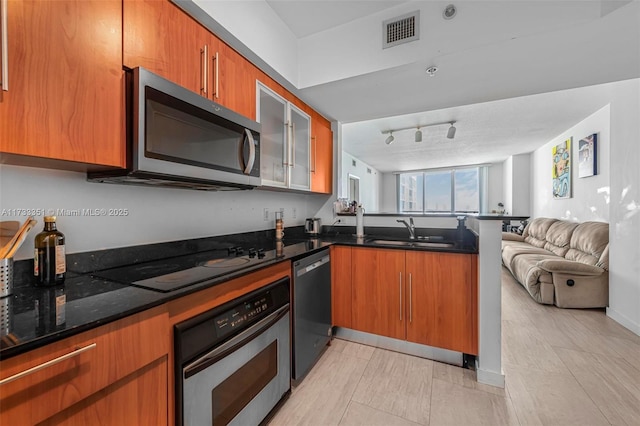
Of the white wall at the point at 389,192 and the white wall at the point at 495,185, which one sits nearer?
the white wall at the point at 495,185

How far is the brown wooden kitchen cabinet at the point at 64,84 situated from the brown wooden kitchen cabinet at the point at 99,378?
59 centimetres

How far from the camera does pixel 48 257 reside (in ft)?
3.38

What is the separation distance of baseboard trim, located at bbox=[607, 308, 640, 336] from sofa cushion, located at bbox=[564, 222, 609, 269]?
18.5 inches

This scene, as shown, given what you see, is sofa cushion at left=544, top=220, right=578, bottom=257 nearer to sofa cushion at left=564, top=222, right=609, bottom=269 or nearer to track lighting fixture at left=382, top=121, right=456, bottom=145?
sofa cushion at left=564, top=222, right=609, bottom=269

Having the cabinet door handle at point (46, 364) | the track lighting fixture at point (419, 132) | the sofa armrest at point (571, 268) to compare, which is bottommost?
the sofa armrest at point (571, 268)

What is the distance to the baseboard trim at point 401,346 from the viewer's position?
202 centimetres

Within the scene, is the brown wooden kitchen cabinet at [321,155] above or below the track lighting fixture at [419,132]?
below

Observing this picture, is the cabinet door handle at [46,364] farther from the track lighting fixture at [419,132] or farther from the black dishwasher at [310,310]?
the track lighting fixture at [419,132]

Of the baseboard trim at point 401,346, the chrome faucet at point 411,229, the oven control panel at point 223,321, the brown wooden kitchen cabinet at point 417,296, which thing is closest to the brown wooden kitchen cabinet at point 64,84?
the oven control panel at point 223,321

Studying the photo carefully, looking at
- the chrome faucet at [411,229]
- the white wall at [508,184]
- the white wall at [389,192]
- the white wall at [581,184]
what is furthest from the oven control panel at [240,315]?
the white wall at [389,192]

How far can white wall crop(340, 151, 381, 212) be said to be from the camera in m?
6.12

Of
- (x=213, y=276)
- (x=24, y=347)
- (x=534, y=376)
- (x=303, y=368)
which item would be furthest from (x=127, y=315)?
(x=534, y=376)

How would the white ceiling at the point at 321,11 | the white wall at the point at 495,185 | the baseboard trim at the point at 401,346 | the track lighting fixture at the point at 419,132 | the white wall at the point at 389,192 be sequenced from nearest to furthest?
the white ceiling at the point at 321,11 → the baseboard trim at the point at 401,346 → the track lighting fixture at the point at 419,132 → the white wall at the point at 495,185 → the white wall at the point at 389,192

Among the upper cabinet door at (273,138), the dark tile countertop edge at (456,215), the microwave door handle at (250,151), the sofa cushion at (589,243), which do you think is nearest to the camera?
the microwave door handle at (250,151)
